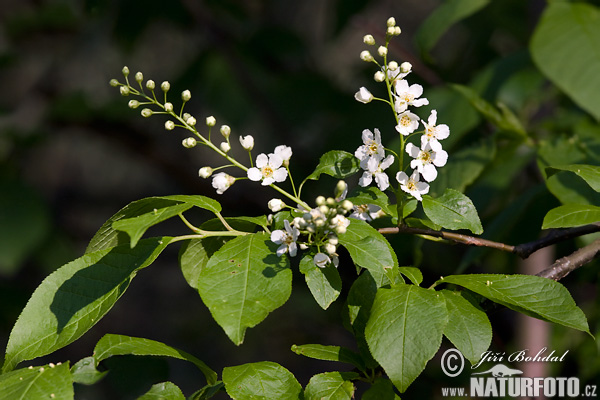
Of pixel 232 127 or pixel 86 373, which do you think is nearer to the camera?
pixel 86 373

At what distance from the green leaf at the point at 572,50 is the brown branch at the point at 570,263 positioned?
1.34 ft

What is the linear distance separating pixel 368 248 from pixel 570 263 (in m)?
0.34

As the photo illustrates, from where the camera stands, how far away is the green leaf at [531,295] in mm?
739

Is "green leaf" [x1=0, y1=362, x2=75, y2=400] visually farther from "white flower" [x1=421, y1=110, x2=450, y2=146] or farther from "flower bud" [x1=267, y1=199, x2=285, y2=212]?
"white flower" [x1=421, y1=110, x2=450, y2=146]

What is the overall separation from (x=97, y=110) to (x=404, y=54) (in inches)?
60.9

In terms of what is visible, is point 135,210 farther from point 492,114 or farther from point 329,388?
point 492,114

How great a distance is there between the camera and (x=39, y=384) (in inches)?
28.5

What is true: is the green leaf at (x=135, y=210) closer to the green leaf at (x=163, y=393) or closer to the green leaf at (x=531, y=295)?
the green leaf at (x=163, y=393)

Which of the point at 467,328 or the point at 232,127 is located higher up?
the point at 232,127

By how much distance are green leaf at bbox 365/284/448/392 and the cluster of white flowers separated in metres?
0.09

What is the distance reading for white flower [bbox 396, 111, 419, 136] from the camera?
78cm

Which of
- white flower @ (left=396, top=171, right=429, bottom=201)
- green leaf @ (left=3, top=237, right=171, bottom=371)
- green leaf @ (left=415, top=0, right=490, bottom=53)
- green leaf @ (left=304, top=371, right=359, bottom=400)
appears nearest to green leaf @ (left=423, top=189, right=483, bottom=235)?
white flower @ (left=396, top=171, right=429, bottom=201)
